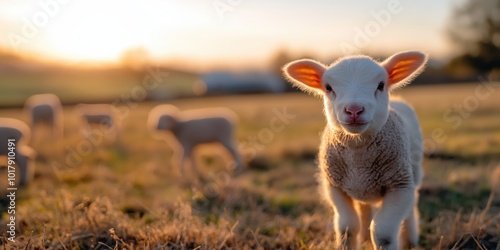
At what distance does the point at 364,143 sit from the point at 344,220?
A: 618 millimetres

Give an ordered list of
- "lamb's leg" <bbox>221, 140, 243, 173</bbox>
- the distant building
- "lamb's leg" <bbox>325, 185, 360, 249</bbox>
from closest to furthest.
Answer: "lamb's leg" <bbox>325, 185, 360, 249</bbox> < "lamb's leg" <bbox>221, 140, 243, 173</bbox> < the distant building

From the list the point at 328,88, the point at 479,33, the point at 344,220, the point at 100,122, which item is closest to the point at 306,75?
the point at 328,88

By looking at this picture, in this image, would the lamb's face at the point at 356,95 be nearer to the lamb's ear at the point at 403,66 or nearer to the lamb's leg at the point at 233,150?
the lamb's ear at the point at 403,66

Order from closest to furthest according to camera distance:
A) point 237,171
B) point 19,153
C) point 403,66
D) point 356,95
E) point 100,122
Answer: point 356,95, point 403,66, point 19,153, point 237,171, point 100,122

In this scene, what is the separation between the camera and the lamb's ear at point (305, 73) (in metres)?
3.98

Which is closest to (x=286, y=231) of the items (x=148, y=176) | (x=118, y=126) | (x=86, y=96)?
(x=148, y=176)

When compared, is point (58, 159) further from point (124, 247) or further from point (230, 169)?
point (124, 247)

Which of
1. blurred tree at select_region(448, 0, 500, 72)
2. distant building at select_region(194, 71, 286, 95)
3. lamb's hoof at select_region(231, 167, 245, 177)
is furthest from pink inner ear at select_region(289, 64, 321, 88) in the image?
distant building at select_region(194, 71, 286, 95)

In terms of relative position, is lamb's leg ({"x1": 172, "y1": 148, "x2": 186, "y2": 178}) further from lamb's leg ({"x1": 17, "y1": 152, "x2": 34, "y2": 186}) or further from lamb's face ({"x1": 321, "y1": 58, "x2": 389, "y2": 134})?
lamb's face ({"x1": 321, "y1": 58, "x2": 389, "y2": 134})

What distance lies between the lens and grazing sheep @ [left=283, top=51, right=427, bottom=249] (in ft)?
11.5

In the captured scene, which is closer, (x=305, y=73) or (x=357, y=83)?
(x=357, y=83)

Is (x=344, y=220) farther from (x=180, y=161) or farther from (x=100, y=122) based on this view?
(x=100, y=122)

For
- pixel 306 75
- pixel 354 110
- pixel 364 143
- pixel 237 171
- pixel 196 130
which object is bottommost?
pixel 237 171

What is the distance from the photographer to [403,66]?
392 cm
